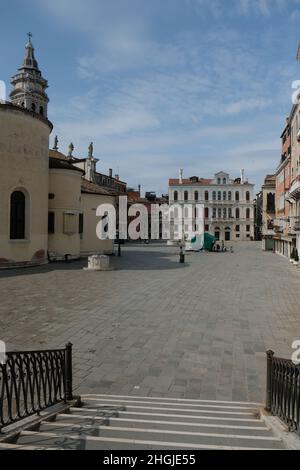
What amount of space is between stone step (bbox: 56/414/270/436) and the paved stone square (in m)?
1.72

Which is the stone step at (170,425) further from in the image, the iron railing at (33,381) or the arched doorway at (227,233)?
the arched doorway at (227,233)

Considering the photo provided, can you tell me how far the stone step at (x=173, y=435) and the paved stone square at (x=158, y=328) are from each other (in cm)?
217

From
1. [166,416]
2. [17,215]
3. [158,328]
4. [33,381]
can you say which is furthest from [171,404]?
[17,215]

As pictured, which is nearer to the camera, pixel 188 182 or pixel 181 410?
pixel 181 410

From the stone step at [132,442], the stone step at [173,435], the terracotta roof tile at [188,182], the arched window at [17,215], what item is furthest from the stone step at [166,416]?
the terracotta roof tile at [188,182]

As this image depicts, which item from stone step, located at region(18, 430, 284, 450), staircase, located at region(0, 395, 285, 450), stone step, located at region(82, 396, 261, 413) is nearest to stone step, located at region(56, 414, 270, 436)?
staircase, located at region(0, 395, 285, 450)

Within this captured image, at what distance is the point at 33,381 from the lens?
203 inches

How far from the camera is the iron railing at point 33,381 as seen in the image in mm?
4473

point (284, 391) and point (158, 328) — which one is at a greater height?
point (284, 391)

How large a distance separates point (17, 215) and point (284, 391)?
22.0 metres

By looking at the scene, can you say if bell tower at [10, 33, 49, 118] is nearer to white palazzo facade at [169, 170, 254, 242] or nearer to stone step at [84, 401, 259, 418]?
stone step at [84, 401, 259, 418]

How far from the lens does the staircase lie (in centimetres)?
383

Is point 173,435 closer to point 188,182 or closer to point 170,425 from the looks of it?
point 170,425
